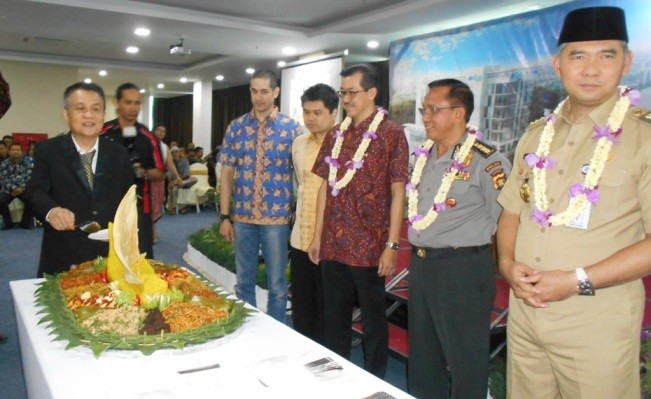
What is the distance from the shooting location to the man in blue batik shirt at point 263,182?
124 inches

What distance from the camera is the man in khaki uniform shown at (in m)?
1.44

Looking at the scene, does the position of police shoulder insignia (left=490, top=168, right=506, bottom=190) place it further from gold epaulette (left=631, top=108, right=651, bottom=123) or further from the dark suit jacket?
the dark suit jacket

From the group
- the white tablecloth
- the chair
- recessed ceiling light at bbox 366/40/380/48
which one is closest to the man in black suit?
the white tablecloth

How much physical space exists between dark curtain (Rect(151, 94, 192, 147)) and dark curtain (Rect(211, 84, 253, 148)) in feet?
7.24

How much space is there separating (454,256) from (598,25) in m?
0.95

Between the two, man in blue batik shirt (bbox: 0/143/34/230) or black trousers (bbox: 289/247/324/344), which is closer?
black trousers (bbox: 289/247/324/344)

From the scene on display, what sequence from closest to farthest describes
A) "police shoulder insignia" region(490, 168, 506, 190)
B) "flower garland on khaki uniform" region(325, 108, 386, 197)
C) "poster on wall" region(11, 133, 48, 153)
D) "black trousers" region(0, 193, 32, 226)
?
1. "police shoulder insignia" region(490, 168, 506, 190)
2. "flower garland on khaki uniform" region(325, 108, 386, 197)
3. "black trousers" region(0, 193, 32, 226)
4. "poster on wall" region(11, 133, 48, 153)

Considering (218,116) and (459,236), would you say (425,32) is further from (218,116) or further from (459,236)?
(218,116)

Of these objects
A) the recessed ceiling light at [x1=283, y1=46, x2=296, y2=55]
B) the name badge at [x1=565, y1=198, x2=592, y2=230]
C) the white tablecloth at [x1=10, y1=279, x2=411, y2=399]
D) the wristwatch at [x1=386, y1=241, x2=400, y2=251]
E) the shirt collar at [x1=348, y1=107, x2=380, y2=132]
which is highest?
the recessed ceiling light at [x1=283, y1=46, x2=296, y2=55]

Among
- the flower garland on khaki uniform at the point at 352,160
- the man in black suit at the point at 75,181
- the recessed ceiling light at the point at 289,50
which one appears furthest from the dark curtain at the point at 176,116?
the flower garland on khaki uniform at the point at 352,160

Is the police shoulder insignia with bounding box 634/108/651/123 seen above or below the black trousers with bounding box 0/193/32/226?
above

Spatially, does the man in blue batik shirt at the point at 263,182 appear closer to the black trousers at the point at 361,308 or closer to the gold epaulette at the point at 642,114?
the black trousers at the point at 361,308

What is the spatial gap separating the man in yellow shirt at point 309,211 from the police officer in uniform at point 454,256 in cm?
80

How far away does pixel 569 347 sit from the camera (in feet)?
4.98
